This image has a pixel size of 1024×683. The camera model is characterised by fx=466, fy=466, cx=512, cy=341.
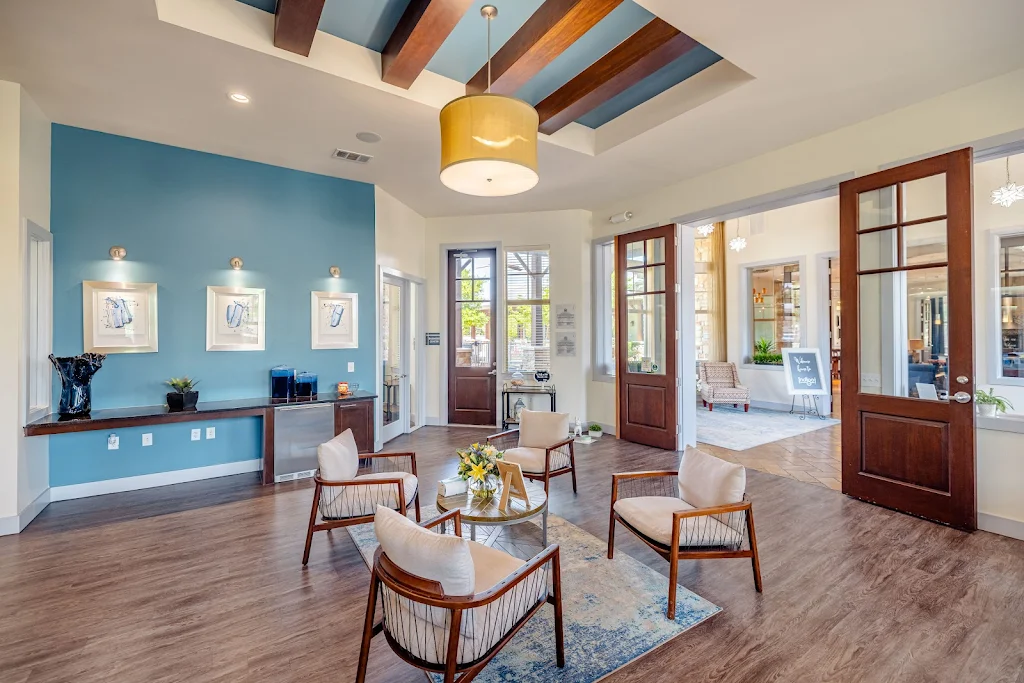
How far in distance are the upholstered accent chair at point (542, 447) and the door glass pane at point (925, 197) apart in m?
3.22

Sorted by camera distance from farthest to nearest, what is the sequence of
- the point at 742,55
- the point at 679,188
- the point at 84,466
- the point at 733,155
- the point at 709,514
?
the point at 679,188
the point at 733,155
the point at 84,466
the point at 742,55
the point at 709,514

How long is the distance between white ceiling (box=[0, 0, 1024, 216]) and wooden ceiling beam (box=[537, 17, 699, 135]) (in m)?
0.30

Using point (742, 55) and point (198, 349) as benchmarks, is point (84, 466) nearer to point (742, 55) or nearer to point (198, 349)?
point (198, 349)

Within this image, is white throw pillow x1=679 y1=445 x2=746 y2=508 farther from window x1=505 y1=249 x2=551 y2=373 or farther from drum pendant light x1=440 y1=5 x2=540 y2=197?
window x1=505 y1=249 x2=551 y2=373

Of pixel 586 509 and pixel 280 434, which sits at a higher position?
pixel 280 434

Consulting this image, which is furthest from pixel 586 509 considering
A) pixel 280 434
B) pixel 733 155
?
pixel 733 155

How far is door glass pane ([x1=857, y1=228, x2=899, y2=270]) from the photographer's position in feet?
12.6

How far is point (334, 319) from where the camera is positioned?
545 cm

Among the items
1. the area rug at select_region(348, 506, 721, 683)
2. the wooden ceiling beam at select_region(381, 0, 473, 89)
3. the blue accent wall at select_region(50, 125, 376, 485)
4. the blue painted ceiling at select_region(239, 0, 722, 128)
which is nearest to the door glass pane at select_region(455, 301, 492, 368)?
the blue accent wall at select_region(50, 125, 376, 485)

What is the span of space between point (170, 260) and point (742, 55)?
5153mm

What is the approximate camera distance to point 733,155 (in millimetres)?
4797

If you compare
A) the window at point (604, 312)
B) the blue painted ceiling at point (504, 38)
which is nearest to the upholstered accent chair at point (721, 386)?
the window at point (604, 312)

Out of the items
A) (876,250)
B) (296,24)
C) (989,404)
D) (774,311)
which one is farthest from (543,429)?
(774,311)

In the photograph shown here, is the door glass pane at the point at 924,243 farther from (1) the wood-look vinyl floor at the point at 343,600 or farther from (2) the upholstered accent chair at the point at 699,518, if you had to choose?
(2) the upholstered accent chair at the point at 699,518
